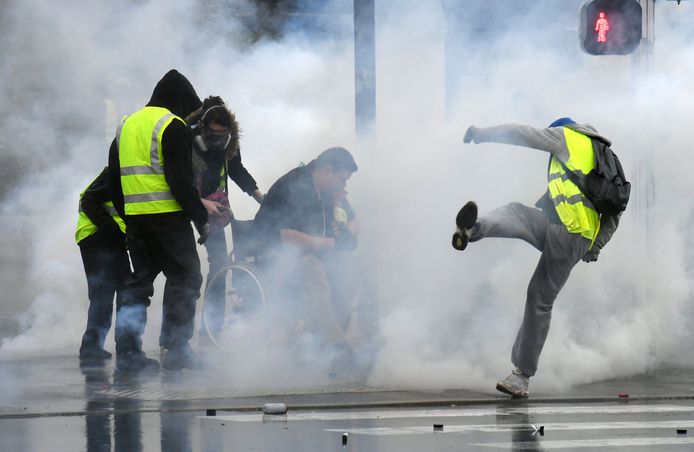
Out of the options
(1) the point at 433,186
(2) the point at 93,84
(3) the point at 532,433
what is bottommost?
(3) the point at 532,433

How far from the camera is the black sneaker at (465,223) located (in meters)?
7.25

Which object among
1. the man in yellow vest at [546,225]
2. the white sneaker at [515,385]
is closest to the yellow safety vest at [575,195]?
the man in yellow vest at [546,225]

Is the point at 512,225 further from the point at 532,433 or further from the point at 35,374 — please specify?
the point at 35,374

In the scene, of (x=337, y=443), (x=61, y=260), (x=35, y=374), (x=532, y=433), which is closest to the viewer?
(x=337, y=443)

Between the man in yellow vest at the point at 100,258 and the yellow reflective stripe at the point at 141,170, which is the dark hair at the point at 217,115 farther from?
the yellow reflective stripe at the point at 141,170

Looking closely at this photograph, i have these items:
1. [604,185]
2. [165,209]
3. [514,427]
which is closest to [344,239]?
[165,209]

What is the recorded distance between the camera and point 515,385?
750 centimetres

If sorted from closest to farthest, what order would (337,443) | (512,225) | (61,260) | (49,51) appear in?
1. (337,443)
2. (512,225)
3. (49,51)
4. (61,260)

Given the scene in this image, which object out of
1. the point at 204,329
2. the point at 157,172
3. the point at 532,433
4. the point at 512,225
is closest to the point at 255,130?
the point at 204,329

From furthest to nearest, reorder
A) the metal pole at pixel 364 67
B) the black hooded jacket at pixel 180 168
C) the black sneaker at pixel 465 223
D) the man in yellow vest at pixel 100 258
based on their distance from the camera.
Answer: the metal pole at pixel 364 67 → the man in yellow vest at pixel 100 258 → the black hooded jacket at pixel 180 168 → the black sneaker at pixel 465 223

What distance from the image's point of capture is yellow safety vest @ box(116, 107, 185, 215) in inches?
326

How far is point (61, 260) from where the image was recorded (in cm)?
1088

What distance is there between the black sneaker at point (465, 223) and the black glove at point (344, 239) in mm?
2162

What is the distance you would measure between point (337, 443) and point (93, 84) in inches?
189
